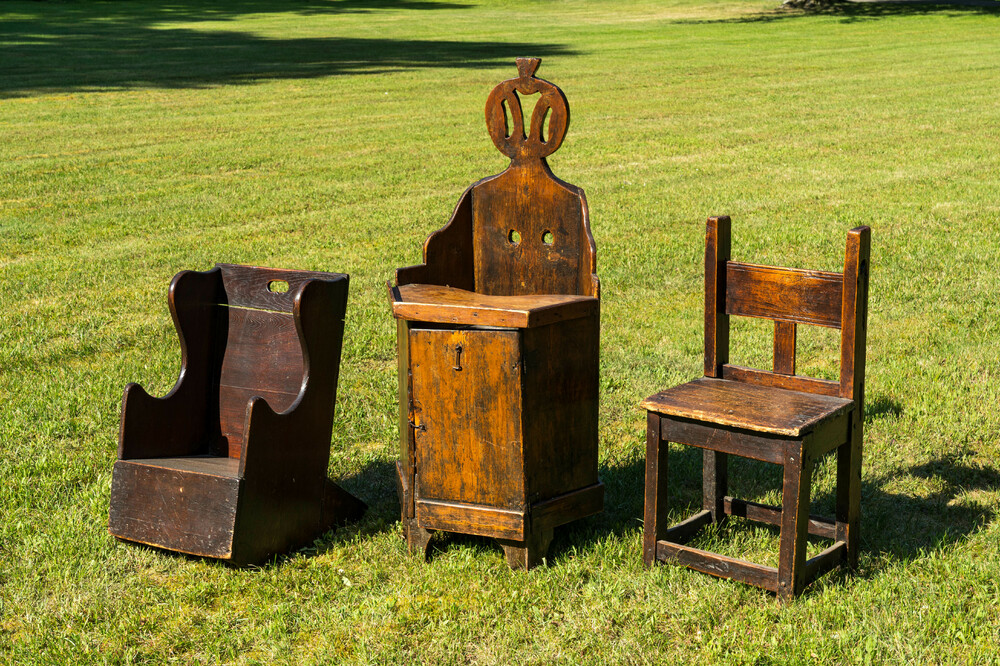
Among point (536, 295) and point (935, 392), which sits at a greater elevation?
point (536, 295)

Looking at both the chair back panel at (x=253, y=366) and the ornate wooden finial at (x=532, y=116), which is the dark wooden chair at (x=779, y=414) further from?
the chair back panel at (x=253, y=366)

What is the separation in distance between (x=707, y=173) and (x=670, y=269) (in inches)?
179

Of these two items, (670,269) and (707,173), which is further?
(707,173)

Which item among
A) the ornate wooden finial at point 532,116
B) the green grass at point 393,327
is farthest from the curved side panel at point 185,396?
the ornate wooden finial at point 532,116

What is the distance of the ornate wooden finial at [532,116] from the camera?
167 inches

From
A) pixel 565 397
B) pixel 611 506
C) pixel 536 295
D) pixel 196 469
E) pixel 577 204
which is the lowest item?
pixel 611 506

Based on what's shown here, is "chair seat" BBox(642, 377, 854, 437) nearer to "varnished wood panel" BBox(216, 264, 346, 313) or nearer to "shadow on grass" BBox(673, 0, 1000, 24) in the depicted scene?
"varnished wood panel" BBox(216, 264, 346, 313)

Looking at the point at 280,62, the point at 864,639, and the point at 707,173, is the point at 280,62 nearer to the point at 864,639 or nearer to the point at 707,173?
the point at 707,173

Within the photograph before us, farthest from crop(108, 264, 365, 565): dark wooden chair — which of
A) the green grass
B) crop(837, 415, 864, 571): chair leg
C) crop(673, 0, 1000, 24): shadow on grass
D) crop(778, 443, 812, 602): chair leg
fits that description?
crop(673, 0, 1000, 24): shadow on grass

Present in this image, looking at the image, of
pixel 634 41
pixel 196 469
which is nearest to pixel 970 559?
pixel 196 469

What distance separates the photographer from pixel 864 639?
3.48 m

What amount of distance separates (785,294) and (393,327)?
141 inches

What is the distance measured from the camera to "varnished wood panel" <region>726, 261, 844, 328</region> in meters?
3.82

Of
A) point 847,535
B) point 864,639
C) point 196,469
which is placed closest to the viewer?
point 864,639
